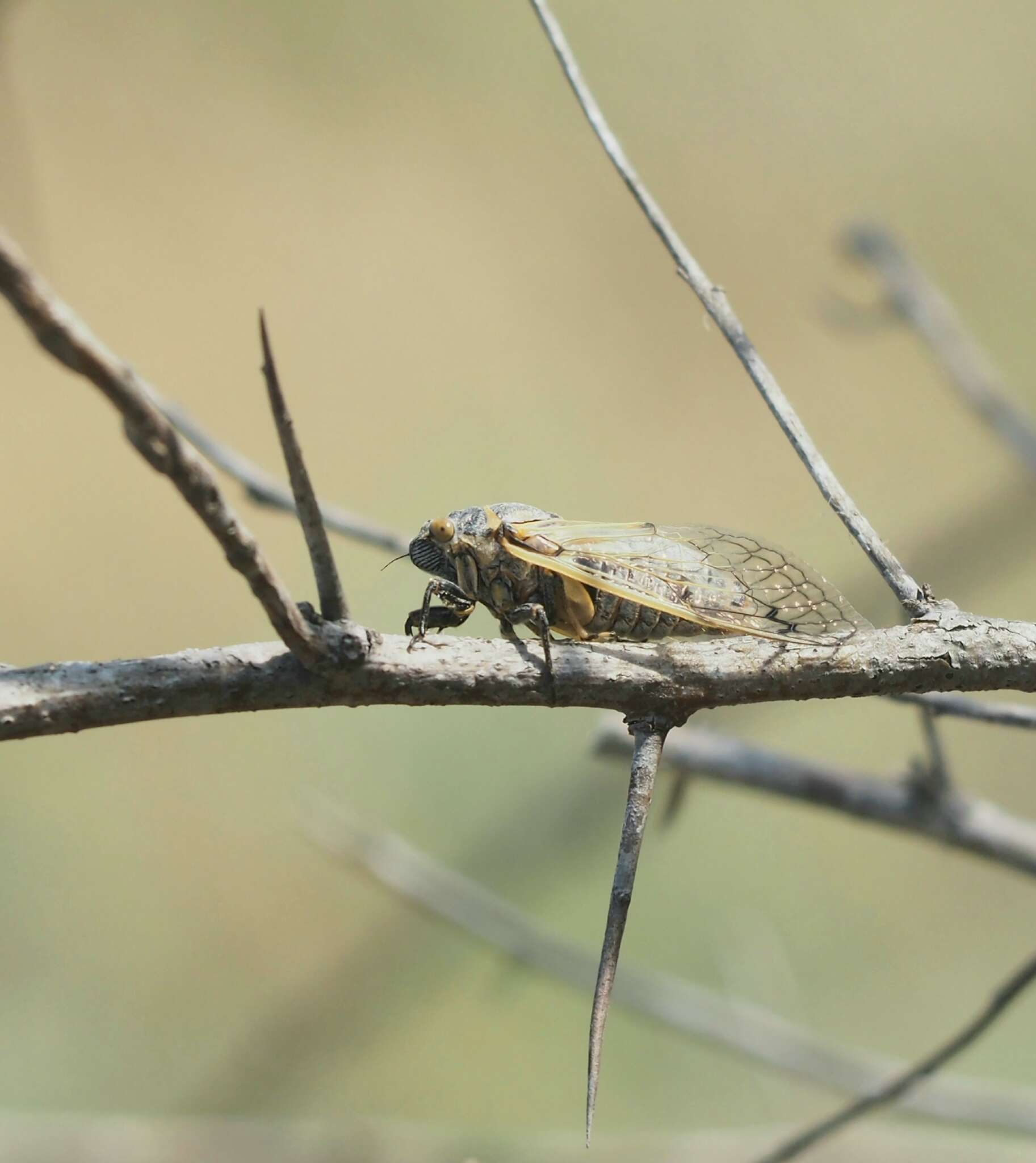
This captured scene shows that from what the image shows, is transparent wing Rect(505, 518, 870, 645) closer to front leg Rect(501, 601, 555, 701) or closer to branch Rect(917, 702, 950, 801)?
front leg Rect(501, 601, 555, 701)

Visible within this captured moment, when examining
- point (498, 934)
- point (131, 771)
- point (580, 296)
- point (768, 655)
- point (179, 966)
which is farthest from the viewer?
point (580, 296)

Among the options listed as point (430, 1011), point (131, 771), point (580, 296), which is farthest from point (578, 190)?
point (430, 1011)

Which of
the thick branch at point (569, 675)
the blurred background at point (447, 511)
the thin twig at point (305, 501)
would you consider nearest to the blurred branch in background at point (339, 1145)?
Result: the blurred background at point (447, 511)

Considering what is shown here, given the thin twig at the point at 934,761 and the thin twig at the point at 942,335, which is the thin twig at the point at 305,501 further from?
the thin twig at the point at 942,335

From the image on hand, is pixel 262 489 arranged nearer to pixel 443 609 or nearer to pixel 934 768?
pixel 443 609

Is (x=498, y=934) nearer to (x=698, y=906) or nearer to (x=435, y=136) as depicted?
(x=698, y=906)

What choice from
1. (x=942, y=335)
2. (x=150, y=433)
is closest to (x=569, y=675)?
(x=150, y=433)
